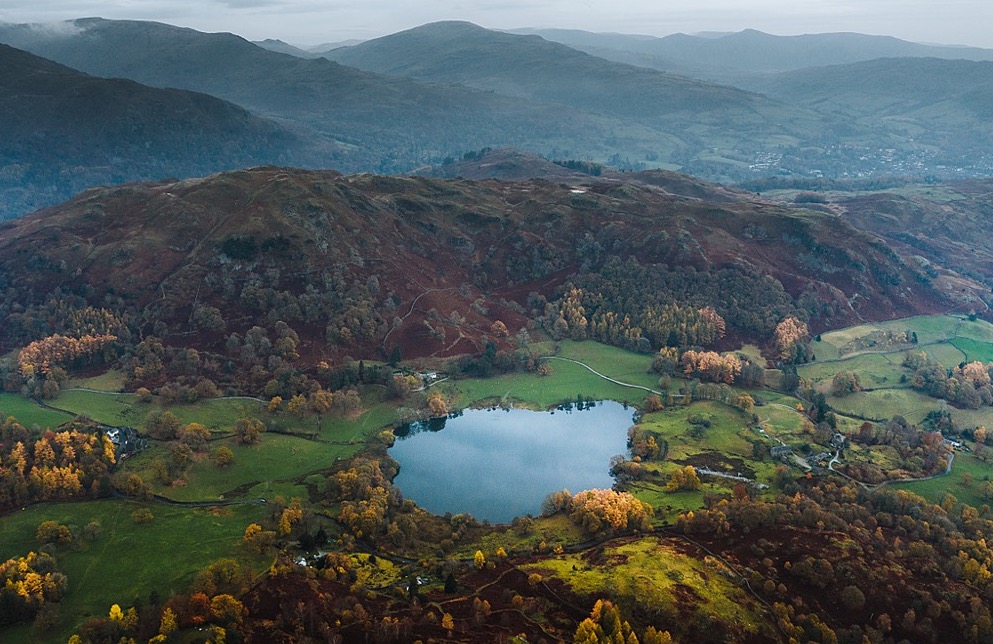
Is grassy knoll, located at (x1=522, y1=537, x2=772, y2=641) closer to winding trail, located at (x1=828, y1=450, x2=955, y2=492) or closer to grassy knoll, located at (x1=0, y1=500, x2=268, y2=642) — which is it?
winding trail, located at (x1=828, y1=450, x2=955, y2=492)

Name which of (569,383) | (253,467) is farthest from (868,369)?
(253,467)

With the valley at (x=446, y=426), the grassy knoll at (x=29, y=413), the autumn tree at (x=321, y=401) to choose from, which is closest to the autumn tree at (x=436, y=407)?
the valley at (x=446, y=426)

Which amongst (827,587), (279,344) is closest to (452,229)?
(279,344)

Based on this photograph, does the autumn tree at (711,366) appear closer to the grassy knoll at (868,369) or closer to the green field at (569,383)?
the green field at (569,383)

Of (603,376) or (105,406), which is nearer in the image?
(105,406)

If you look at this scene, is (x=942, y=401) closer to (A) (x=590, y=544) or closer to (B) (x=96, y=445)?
(A) (x=590, y=544)

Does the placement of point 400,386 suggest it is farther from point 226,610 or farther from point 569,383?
point 226,610

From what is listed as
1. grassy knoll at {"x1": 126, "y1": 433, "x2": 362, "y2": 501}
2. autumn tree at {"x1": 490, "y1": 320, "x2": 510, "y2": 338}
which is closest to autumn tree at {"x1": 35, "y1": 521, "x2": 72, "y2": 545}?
grassy knoll at {"x1": 126, "y1": 433, "x2": 362, "y2": 501}
